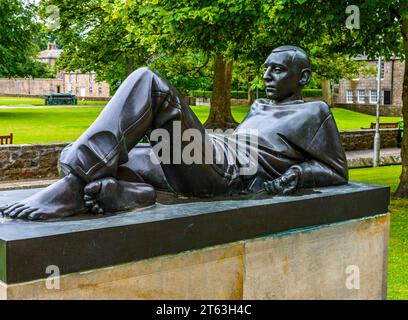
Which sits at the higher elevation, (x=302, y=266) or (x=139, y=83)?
(x=139, y=83)

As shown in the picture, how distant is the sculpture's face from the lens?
5.77 metres

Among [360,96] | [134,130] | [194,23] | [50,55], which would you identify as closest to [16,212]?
[134,130]

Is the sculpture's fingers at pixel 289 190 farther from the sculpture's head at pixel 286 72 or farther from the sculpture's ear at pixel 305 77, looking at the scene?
the sculpture's ear at pixel 305 77

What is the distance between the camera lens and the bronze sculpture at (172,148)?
4398mm

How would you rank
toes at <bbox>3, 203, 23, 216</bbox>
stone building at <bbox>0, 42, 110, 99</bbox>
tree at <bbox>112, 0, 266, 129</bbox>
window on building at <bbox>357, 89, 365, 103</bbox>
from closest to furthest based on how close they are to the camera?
toes at <bbox>3, 203, 23, 216</bbox>
tree at <bbox>112, 0, 266, 129</bbox>
window on building at <bbox>357, 89, 365, 103</bbox>
stone building at <bbox>0, 42, 110, 99</bbox>

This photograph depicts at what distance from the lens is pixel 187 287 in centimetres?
452

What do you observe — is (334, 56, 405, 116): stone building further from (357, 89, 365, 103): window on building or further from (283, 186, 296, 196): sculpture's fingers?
(283, 186, 296, 196): sculpture's fingers

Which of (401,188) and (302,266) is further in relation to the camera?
(401,188)

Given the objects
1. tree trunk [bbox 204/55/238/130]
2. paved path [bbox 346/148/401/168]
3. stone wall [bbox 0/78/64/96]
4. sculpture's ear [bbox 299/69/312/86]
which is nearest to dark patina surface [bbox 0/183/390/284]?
sculpture's ear [bbox 299/69/312/86]

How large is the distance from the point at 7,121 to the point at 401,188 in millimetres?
25319

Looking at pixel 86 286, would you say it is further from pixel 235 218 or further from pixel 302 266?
pixel 302 266

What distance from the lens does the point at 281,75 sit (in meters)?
5.82

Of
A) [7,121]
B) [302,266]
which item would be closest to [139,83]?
[302,266]
